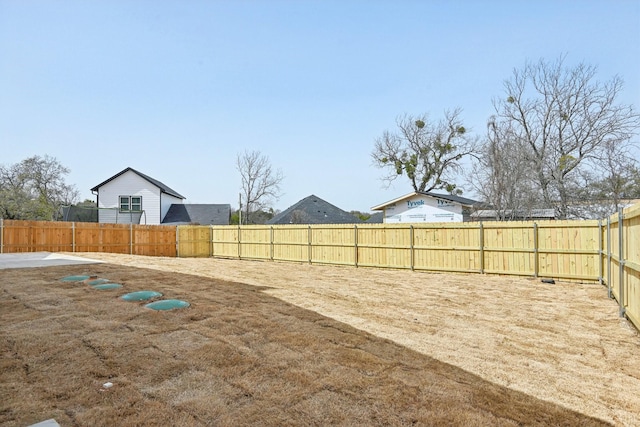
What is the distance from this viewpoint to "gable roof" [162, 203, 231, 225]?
918 inches

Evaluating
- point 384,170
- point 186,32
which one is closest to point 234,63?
point 186,32

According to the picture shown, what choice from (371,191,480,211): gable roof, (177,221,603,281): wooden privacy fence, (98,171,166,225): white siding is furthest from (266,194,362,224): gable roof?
(177,221,603,281): wooden privacy fence

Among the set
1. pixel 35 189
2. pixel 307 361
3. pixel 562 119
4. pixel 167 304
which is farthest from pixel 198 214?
pixel 307 361

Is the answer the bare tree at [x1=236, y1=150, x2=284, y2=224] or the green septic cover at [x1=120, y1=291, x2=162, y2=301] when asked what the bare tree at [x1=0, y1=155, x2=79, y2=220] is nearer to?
the bare tree at [x1=236, y1=150, x2=284, y2=224]

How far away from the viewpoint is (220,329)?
3.99 meters

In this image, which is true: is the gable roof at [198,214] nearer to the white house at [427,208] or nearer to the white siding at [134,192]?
the white siding at [134,192]

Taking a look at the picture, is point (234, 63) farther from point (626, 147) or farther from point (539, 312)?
point (626, 147)

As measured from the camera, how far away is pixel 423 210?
20953 millimetres

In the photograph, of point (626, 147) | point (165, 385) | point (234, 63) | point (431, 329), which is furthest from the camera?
point (626, 147)

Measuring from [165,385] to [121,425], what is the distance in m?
0.56

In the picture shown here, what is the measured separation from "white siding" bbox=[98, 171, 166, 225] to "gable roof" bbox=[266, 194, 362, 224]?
8038mm

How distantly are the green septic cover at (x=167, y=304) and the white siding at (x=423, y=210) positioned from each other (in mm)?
17629

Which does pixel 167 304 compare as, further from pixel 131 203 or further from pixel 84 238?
pixel 131 203

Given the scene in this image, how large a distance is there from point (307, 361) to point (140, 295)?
3.59m
